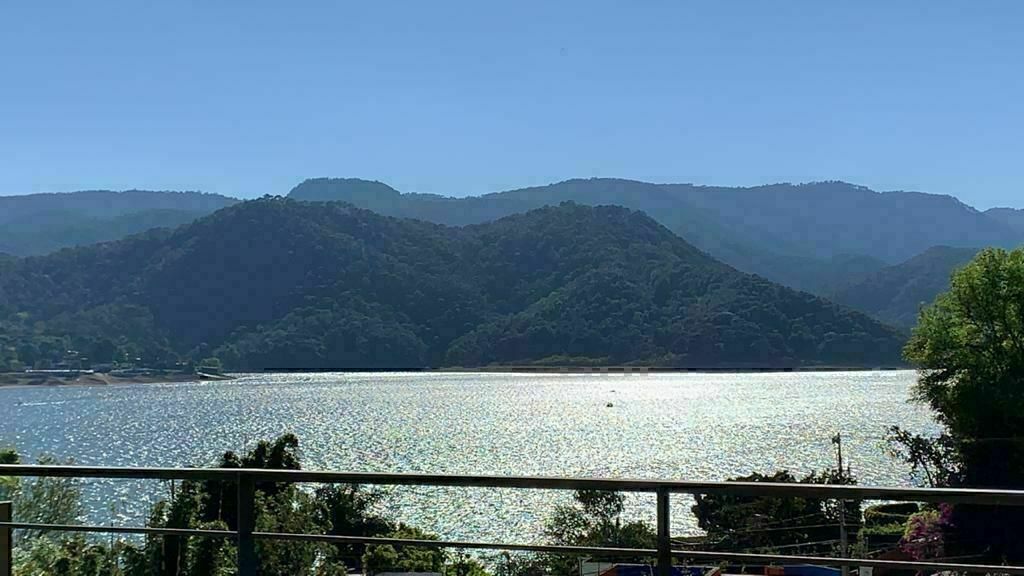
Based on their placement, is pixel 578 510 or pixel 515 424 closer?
pixel 578 510

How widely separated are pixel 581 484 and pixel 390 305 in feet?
503

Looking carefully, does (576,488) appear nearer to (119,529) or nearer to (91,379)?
(119,529)

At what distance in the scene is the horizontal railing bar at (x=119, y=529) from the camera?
408 cm

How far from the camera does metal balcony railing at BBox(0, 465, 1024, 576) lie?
326cm

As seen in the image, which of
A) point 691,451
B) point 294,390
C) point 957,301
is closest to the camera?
point 957,301

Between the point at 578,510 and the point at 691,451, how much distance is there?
2658 inches

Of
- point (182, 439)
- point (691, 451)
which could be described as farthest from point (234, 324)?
point (691, 451)

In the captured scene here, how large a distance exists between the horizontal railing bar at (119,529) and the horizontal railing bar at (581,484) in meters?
0.22

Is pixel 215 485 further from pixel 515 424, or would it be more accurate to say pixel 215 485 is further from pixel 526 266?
pixel 526 266

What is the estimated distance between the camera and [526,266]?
572 ft

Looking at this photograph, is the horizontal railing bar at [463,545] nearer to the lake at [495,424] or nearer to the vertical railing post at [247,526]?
the vertical railing post at [247,526]

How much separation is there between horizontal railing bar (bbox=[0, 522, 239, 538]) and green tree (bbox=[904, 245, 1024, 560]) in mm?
32828

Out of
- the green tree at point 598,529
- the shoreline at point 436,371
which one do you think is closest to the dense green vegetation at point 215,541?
the green tree at point 598,529

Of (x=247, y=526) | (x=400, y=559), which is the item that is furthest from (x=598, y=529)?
(x=247, y=526)
